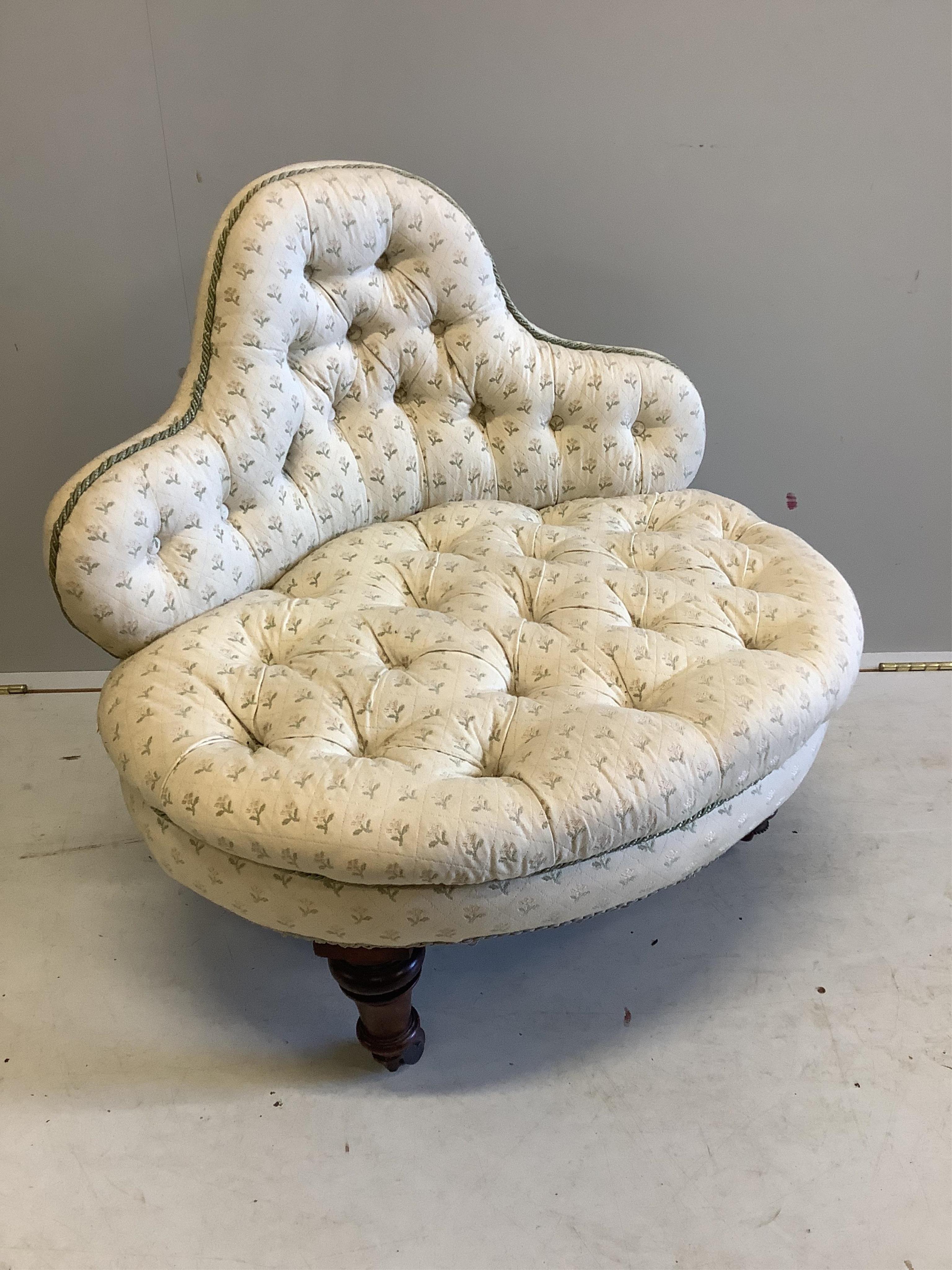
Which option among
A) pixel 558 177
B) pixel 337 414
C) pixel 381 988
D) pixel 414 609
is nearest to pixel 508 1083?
pixel 381 988

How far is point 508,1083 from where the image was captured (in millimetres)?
1030

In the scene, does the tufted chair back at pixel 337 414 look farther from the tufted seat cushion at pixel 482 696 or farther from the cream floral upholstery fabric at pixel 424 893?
the cream floral upholstery fabric at pixel 424 893

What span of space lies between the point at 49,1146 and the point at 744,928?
36.5 inches

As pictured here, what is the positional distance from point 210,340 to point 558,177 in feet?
2.36

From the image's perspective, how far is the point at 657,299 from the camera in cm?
162

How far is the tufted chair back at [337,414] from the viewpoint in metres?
1.08

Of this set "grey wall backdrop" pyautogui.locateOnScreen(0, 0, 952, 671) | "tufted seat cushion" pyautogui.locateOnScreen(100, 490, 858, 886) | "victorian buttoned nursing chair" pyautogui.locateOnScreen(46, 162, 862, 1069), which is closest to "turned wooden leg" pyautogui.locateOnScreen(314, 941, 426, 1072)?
"victorian buttoned nursing chair" pyautogui.locateOnScreen(46, 162, 862, 1069)

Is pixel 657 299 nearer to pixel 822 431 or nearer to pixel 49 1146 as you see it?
pixel 822 431

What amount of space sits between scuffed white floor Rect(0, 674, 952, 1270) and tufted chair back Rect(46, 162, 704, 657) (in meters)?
0.49

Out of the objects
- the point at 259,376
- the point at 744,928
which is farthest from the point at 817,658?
the point at 259,376

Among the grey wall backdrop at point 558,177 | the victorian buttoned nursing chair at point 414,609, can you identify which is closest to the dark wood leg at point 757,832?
the victorian buttoned nursing chair at point 414,609

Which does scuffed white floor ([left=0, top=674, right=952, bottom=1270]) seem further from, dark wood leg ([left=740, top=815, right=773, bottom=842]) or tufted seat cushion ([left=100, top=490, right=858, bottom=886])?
tufted seat cushion ([left=100, top=490, right=858, bottom=886])

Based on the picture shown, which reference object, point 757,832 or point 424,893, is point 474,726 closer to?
point 424,893

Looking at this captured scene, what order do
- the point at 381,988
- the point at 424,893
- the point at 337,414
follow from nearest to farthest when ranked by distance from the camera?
the point at 424,893, the point at 381,988, the point at 337,414
